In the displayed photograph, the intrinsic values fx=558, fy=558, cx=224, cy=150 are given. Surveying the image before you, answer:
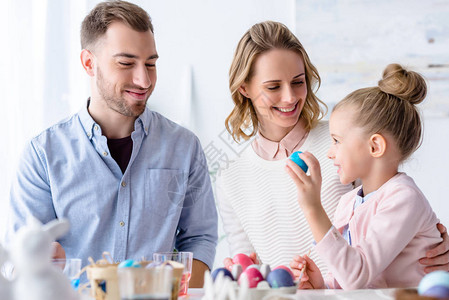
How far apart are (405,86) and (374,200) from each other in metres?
0.35

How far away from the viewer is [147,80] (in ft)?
6.28

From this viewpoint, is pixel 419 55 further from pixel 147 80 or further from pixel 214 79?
pixel 147 80

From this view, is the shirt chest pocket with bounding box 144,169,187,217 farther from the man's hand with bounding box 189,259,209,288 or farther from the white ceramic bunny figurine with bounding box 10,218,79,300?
the white ceramic bunny figurine with bounding box 10,218,79,300

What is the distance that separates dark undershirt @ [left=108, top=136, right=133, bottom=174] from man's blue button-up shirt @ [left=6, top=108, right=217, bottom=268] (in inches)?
1.7

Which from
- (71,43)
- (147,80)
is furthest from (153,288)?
(71,43)

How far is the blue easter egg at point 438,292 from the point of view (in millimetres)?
828

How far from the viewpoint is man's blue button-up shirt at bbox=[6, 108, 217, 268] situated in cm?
186

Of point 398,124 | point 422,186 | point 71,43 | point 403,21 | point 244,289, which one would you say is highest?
point 403,21

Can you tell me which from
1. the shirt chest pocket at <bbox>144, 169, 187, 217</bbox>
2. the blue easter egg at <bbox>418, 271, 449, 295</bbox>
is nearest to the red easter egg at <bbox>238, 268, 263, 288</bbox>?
the blue easter egg at <bbox>418, 271, 449, 295</bbox>

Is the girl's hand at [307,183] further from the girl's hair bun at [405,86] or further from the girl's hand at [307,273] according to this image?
the girl's hair bun at [405,86]

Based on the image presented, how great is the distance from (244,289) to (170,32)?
2.74 m

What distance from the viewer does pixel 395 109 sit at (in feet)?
5.09

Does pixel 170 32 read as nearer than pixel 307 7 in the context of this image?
No

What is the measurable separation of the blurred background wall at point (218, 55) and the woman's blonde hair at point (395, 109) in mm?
1198
